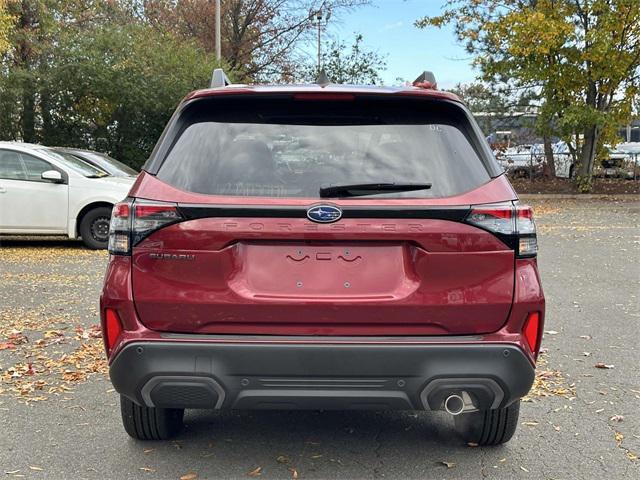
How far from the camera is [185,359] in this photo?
2.79 metres

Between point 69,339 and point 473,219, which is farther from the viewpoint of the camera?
point 69,339

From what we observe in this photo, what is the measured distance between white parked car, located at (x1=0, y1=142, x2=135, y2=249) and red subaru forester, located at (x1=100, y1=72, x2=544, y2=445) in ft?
25.0

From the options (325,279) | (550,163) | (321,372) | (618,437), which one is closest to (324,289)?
(325,279)

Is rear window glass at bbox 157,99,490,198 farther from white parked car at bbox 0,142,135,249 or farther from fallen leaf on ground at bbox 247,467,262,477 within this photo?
white parked car at bbox 0,142,135,249

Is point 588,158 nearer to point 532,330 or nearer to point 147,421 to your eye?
point 532,330

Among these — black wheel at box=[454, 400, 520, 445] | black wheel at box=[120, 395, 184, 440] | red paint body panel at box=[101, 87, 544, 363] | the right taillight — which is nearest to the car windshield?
black wheel at box=[120, 395, 184, 440]

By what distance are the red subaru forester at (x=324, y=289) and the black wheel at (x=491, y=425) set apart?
544 mm

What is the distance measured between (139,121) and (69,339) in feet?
45.3

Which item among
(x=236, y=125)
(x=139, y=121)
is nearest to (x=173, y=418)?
(x=236, y=125)

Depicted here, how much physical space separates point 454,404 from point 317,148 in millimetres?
1258

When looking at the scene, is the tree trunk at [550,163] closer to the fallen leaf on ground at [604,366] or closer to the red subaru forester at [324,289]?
the fallen leaf on ground at [604,366]

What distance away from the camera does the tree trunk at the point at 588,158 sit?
67.3 feet

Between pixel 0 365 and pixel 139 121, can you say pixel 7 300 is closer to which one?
pixel 0 365

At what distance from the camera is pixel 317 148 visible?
297 centimetres
